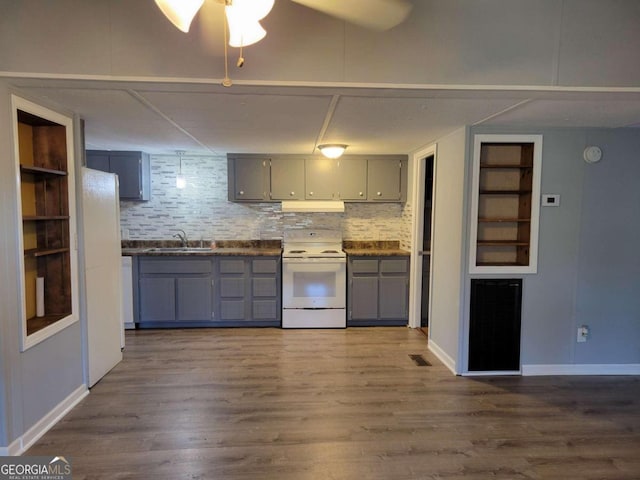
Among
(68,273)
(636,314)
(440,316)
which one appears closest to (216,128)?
(68,273)

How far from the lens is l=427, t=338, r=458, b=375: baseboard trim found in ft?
10.6

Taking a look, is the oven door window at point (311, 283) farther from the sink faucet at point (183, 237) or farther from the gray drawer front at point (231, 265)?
the sink faucet at point (183, 237)

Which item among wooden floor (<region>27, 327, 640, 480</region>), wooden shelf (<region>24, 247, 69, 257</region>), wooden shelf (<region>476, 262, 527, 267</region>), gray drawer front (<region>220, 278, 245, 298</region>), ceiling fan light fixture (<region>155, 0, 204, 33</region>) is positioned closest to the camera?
ceiling fan light fixture (<region>155, 0, 204, 33</region>)

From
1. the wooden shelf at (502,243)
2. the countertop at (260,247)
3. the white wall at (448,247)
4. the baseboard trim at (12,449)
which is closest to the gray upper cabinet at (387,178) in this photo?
the countertop at (260,247)

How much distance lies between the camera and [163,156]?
15.5 feet

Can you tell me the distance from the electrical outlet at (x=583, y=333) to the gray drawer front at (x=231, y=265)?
339 centimetres

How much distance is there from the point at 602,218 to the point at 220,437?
11.2 ft

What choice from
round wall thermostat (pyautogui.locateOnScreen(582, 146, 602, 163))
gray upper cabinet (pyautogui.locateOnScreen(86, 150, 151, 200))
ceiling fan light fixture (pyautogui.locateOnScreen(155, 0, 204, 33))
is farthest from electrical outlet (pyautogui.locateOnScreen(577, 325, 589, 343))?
gray upper cabinet (pyautogui.locateOnScreen(86, 150, 151, 200))

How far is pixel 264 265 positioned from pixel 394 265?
61.1 inches

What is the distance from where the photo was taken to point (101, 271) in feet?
10.0

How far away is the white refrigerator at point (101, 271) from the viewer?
2.85 m

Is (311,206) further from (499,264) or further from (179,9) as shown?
(179,9)

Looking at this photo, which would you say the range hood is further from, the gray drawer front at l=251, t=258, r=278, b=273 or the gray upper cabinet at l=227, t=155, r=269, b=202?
the gray drawer front at l=251, t=258, r=278, b=273

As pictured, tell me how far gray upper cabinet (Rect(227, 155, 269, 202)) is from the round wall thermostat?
326 cm
